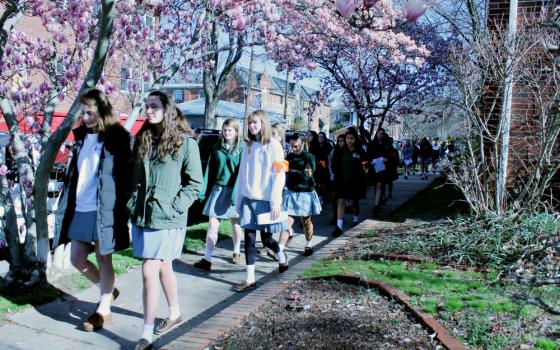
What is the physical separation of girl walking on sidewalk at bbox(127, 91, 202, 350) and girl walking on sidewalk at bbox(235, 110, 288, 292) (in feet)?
4.70

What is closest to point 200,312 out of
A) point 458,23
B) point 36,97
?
point 36,97

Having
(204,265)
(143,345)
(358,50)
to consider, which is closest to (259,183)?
(204,265)

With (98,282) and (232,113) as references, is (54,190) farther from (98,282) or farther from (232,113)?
(232,113)

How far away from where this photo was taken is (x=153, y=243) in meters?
4.16

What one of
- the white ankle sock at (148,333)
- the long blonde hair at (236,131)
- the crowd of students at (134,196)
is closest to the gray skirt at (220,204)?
the long blonde hair at (236,131)

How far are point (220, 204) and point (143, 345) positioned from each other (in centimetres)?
281

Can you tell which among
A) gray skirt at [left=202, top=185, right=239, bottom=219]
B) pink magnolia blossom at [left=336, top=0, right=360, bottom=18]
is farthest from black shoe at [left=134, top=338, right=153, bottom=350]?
pink magnolia blossom at [left=336, top=0, right=360, bottom=18]

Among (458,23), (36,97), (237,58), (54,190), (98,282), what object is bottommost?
(98,282)

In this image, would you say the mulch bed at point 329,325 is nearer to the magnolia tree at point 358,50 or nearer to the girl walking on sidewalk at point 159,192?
the girl walking on sidewalk at point 159,192

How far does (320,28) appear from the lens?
45.0ft

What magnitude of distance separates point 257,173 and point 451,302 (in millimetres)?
2316

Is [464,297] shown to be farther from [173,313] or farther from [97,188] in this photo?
[97,188]

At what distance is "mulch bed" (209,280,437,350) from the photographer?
378 cm

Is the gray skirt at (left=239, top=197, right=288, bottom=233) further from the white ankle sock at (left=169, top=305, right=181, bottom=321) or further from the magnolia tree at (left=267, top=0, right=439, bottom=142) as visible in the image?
the magnolia tree at (left=267, top=0, right=439, bottom=142)
